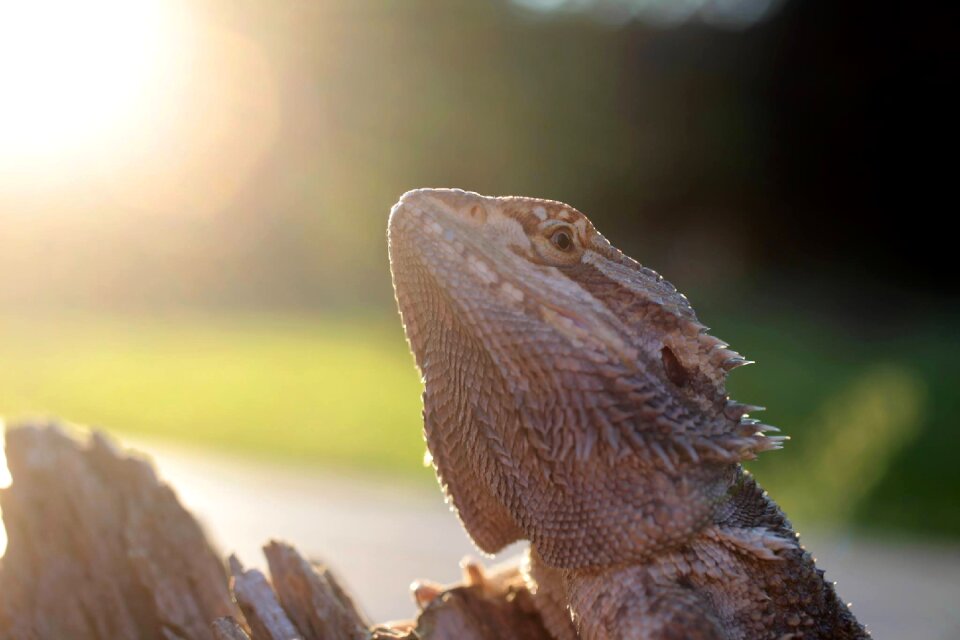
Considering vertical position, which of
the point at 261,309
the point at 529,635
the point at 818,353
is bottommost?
the point at 529,635

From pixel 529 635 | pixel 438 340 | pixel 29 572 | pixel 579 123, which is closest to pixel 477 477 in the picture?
pixel 438 340

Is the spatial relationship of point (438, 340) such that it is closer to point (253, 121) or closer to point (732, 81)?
point (253, 121)

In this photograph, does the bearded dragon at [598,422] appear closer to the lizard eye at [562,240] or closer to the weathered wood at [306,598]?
the lizard eye at [562,240]

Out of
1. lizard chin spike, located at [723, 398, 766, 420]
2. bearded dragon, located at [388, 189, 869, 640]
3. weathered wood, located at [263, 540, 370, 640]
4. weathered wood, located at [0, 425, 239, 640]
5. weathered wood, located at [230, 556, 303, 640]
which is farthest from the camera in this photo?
weathered wood, located at [0, 425, 239, 640]

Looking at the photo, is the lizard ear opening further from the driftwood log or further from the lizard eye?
the driftwood log

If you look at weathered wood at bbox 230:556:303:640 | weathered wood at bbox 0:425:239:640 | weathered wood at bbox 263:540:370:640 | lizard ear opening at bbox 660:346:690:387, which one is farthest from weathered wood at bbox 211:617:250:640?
lizard ear opening at bbox 660:346:690:387

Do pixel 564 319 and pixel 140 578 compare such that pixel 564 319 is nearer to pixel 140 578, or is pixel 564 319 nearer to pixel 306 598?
pixel 306 598

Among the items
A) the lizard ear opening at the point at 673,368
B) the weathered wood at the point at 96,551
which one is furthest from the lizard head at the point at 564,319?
the weathered wood at the point at 96,551
